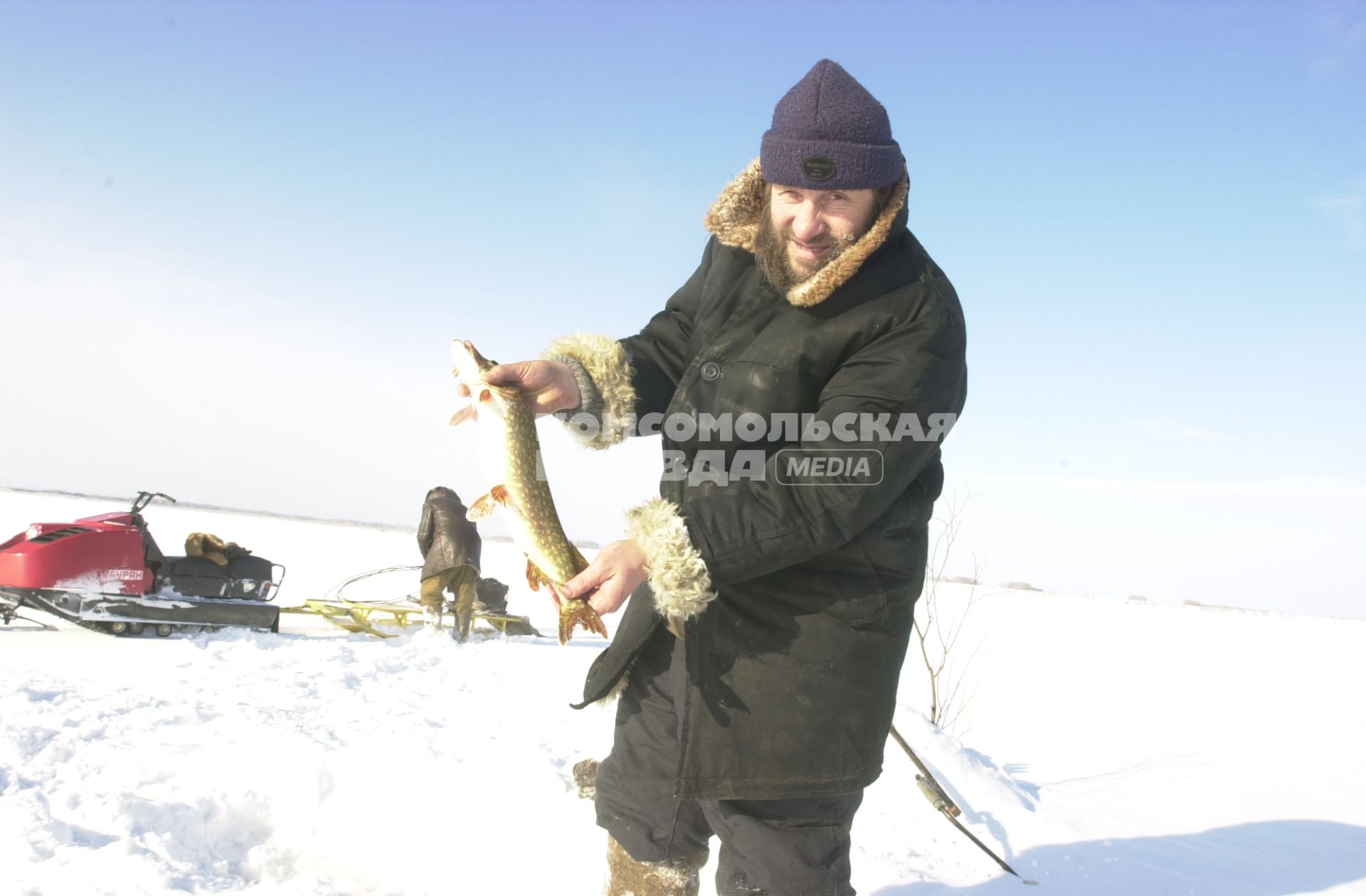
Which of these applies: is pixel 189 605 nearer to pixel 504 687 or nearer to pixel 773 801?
pixel 504 687

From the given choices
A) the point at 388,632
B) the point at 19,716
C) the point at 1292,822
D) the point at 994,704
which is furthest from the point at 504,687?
the point at 994,704

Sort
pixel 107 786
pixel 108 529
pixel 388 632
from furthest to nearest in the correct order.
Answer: pixel 388 632, pixel 108 529, pixel 107 786

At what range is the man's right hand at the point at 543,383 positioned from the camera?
7.92ft

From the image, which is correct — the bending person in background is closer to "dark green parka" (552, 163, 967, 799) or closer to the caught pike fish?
the caught pike fish

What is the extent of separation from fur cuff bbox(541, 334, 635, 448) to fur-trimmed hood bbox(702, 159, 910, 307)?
19.2 inches

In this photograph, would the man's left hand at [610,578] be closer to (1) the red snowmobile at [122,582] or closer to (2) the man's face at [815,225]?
(2) the man's face at [815,225]

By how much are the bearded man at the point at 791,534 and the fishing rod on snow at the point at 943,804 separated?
2.27 meters

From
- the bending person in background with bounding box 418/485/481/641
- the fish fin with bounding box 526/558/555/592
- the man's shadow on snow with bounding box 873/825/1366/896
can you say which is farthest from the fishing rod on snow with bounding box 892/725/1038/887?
the bending person in background with bounding box 418/485/481/641

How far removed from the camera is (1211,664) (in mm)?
17844

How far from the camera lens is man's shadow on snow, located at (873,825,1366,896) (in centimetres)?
396

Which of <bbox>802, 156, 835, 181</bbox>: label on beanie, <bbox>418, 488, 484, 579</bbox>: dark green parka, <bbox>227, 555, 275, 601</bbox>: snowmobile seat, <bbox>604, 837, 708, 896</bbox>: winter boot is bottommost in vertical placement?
<bbox>227, 555, 275, 601</bbox>: snowmobile seat

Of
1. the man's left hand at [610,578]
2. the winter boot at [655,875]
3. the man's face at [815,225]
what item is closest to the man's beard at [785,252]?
the man's face at [815,225]

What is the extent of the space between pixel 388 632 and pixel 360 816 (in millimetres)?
7288

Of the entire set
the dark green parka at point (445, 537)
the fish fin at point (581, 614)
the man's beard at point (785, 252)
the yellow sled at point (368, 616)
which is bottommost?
the yellow sled at point (368, 616)
